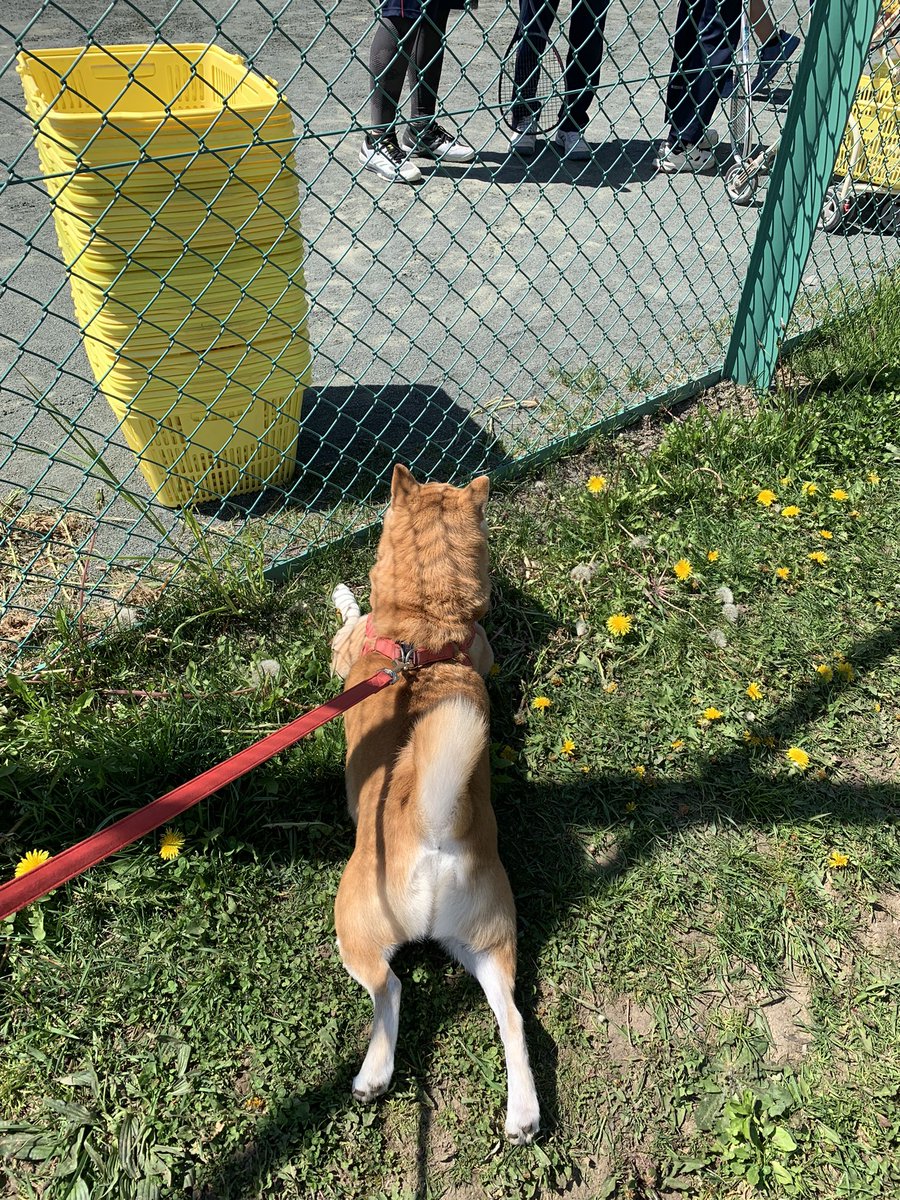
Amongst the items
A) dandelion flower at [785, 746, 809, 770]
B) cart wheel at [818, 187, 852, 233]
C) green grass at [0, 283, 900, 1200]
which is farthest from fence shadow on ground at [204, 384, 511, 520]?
cart wheel at [818, 187, 852, 233]

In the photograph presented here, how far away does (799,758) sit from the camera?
2.59 meters

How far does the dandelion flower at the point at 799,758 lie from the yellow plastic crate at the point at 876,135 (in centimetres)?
401

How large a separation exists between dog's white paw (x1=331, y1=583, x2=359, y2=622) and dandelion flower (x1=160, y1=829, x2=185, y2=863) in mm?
949

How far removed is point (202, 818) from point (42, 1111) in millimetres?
745

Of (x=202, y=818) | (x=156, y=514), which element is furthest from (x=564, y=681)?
(x=156, y=514)

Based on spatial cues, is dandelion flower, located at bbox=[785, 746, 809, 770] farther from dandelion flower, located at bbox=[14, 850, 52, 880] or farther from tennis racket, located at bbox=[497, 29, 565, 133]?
tennis racket, located at bbox=[497, 29, 565, 133]

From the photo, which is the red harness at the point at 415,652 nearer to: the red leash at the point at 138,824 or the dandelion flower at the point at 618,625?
the red leash at the point at 138,824

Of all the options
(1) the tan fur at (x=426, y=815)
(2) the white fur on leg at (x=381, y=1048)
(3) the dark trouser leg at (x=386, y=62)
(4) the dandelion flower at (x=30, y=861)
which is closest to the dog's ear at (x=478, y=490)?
(1) the tan fur at (x=426, y=815)

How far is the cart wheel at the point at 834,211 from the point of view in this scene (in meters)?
5.19

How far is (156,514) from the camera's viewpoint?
323 centimetres

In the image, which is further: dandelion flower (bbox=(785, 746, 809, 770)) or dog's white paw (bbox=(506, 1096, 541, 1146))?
dandelion flower (bbox=(785, 746, 809, 770))

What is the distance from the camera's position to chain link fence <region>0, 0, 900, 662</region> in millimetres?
2445

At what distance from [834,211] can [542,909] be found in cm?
493

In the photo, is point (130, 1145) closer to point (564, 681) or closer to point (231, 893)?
point (231, 893)
